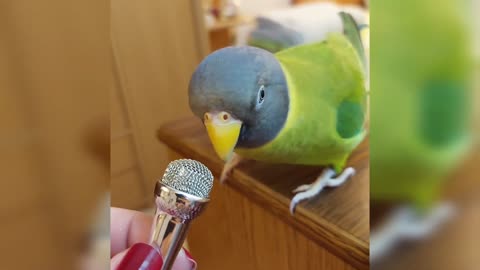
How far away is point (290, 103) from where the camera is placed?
0.28m

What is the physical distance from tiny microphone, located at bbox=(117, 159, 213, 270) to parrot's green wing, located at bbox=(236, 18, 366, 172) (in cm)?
12

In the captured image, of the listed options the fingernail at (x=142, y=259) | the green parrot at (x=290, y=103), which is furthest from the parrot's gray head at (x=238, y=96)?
the fingernail at (x=142, y=259)

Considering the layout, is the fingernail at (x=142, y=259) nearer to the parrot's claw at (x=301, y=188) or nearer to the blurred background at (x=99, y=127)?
the blurred background at (x=99, y=127)

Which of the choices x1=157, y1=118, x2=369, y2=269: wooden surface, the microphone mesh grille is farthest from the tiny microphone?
x1=157, y1=118, x2=369, y2=269: wooden surface

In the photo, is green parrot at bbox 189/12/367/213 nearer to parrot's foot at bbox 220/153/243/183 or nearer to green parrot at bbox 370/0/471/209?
parrot's foot at bbox 220/153/243/183

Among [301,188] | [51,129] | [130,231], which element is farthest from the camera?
[301,188]

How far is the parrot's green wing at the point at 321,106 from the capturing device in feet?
0.93

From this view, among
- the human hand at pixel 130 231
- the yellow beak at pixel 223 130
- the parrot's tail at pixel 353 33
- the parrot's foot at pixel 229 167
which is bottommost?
the parrot's foot at pixel 229 167

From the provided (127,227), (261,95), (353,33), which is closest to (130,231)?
(127,227)

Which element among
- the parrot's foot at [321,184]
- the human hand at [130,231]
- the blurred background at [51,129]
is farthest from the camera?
the parrot's foot at [321,184]

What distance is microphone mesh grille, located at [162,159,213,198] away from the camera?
0.52 ft

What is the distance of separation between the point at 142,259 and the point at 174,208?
21 millimetres

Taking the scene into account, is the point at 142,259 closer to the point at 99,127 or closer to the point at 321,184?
the point at 99,127

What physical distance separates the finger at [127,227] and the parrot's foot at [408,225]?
0.10 m
